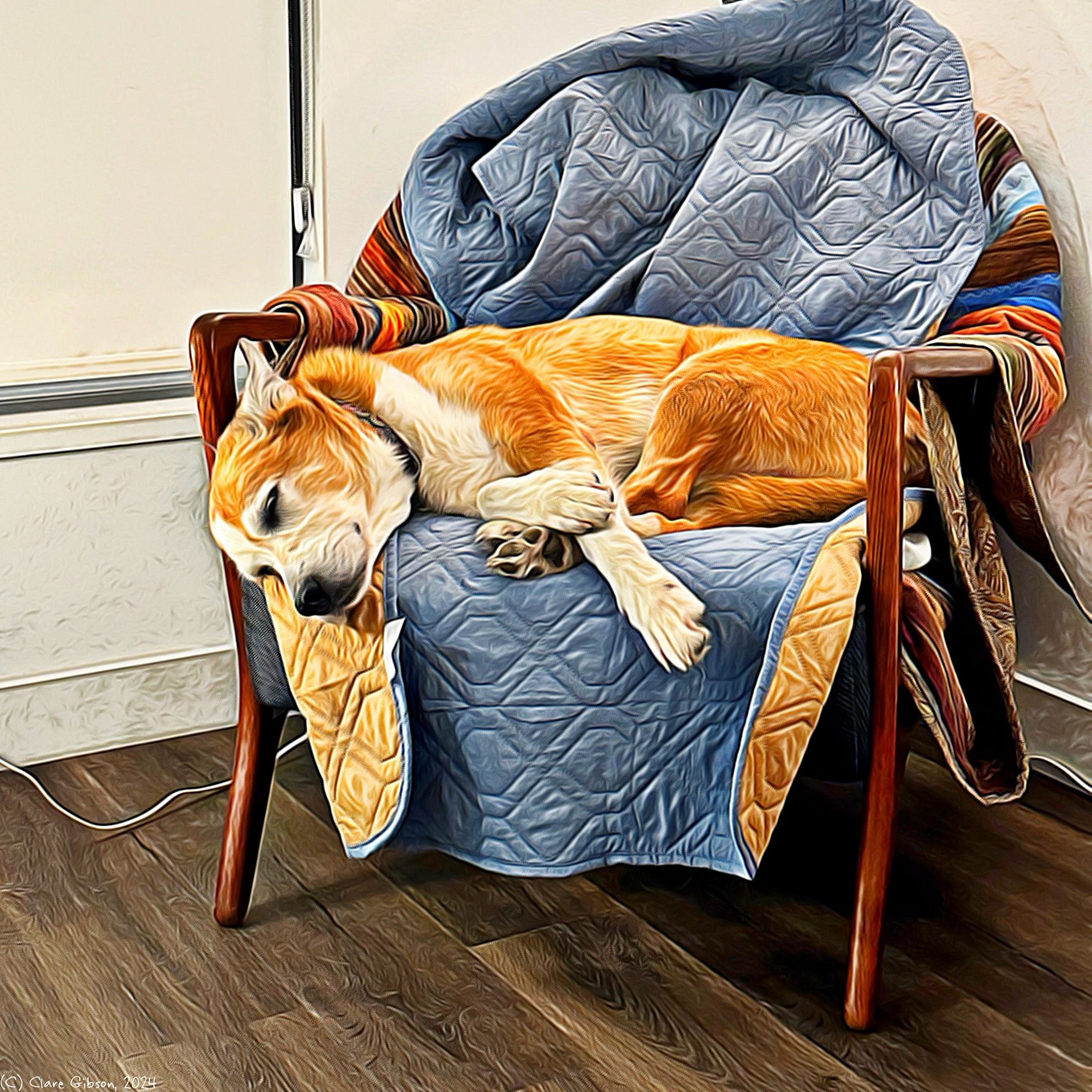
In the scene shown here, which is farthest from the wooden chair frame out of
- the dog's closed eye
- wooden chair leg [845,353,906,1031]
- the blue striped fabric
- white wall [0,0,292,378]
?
white wall [0,0,292,378]

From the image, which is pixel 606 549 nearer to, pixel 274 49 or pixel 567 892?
pixel 567 892

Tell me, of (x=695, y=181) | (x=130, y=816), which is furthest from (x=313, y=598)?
(x=695, y=181)

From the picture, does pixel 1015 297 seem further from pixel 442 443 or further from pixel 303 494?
pixel 303 494

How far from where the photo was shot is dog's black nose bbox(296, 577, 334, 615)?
1273mm

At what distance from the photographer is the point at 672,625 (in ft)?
4.03

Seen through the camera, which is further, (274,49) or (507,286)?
(274,49)

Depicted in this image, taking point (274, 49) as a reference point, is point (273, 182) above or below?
below

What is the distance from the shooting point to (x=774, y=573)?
1242mm

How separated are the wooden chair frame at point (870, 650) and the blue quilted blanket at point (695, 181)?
0.35 meters

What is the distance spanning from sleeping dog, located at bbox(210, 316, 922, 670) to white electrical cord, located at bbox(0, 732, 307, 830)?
49cm

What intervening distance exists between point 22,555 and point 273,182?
638mm

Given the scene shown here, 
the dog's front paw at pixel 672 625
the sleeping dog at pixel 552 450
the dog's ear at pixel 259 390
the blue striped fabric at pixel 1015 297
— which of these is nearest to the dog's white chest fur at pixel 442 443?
the sleeping dog at pixel 552 450

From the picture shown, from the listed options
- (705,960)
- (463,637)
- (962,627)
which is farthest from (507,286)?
(705,960)

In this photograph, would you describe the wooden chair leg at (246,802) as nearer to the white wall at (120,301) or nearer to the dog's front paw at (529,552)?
the dog's front paw at (529,552)
